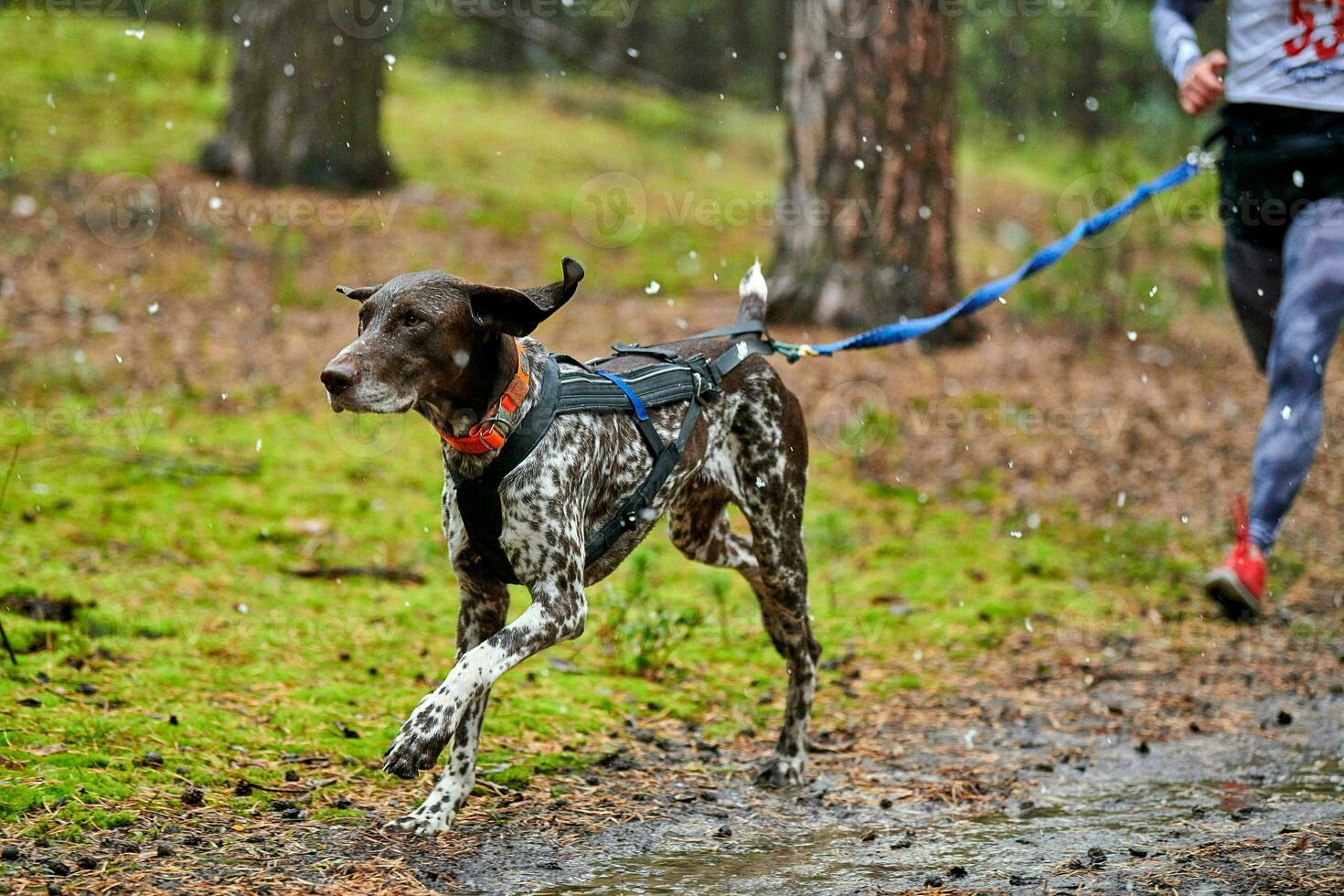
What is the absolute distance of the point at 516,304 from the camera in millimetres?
3936

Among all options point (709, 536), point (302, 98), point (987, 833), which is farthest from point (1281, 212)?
point (302, 98)

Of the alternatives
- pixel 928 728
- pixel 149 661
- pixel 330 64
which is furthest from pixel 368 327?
pixel 330 64

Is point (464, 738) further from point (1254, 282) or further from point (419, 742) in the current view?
point (1254, 282)

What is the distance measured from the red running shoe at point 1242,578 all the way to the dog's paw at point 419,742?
11.2 ft

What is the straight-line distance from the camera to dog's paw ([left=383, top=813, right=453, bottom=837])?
420 cm

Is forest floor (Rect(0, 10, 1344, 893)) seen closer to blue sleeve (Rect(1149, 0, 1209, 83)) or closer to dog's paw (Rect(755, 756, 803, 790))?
dog's paw (Rect(755, 756, 803, 790))

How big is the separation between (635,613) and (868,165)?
4973mm

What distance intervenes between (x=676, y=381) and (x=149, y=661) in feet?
8.57

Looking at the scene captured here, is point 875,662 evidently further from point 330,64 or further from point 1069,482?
point 330,64

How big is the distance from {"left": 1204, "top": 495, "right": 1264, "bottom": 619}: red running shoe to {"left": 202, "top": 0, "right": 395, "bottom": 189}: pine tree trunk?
1013 centimetres

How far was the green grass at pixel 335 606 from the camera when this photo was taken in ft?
15.8

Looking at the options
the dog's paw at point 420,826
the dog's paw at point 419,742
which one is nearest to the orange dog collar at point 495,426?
the dog's paw at point 419,742

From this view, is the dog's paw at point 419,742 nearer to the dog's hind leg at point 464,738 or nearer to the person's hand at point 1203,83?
the dog's hind leg at point 464,738

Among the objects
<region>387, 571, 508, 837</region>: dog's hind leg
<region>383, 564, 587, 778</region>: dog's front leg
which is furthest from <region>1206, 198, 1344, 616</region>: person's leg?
<region>387, 571, 508, 837</region>: dog's hind leg
